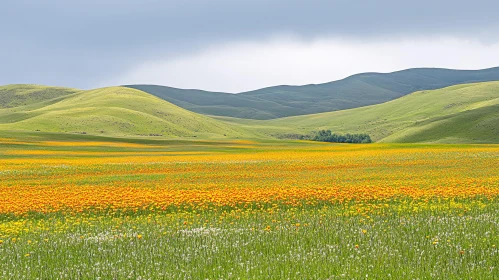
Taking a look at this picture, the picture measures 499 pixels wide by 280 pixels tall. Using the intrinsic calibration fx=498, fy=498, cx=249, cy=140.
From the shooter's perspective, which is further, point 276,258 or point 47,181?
point 47,181

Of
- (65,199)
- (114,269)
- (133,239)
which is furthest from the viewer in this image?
(65,199)

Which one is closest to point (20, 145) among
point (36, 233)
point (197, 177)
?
point (197, 177)

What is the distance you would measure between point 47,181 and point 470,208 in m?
25.9

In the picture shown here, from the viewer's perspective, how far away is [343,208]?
58.4 feet

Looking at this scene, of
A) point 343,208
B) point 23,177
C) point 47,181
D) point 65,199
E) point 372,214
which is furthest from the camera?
point 23,177

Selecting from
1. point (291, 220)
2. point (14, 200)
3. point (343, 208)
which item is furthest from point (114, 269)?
point (14, 200)

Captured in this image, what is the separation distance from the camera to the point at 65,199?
2159 cm

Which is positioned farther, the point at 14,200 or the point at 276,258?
the point at 14,200

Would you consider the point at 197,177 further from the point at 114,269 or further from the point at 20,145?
the point at 20,145

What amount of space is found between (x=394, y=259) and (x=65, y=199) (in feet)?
52.2

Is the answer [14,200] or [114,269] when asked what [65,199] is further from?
[114,269]

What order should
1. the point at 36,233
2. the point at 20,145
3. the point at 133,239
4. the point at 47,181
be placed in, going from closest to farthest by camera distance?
the point at 133,239 → the point at 36,233 → the point at 47,181 → the point at 20,145

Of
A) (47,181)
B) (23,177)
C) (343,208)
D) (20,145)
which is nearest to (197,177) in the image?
(47,181)

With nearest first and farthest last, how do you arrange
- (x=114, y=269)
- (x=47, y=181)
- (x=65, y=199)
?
(x=114, y=269) → (x=65, y=199) → (x=47, y=181)
